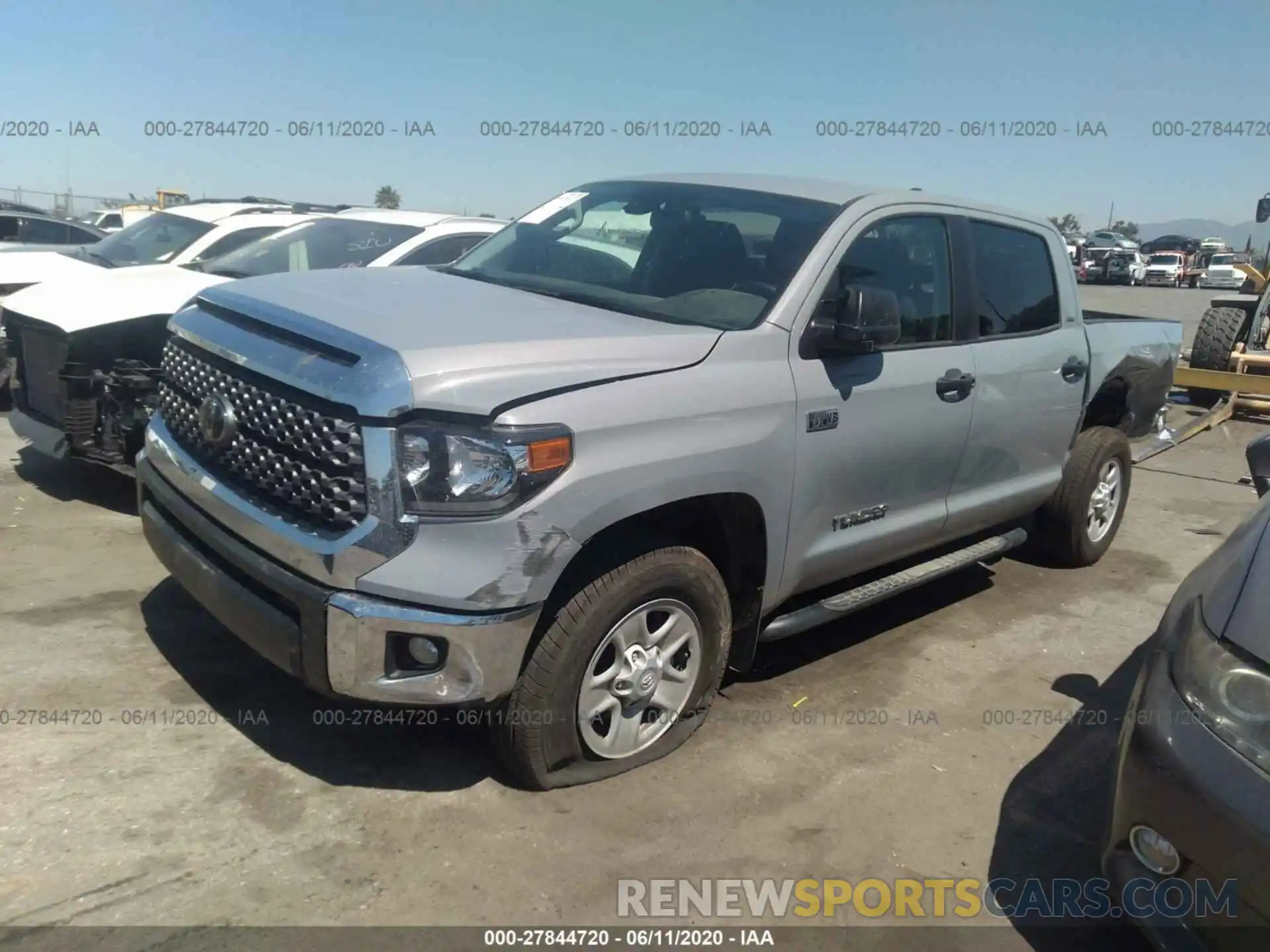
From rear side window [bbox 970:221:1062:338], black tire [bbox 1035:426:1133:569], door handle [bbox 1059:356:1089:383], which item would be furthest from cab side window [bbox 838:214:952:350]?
black tire [bbox 1035:426:1133:569]

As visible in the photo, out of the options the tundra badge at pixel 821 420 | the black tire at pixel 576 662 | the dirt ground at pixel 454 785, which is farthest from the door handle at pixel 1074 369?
the black tire at pixel 576 662

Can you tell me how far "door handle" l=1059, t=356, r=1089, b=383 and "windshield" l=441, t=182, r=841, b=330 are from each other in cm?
184

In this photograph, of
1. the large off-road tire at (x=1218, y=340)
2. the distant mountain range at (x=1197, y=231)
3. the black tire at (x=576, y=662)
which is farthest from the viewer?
the distant mountain range at (x=1197, y=231)

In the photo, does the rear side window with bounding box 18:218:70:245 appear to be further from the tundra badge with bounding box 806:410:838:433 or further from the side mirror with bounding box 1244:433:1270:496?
the side mirror with bounding box 1244:433:1270:496

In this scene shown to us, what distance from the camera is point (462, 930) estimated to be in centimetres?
266

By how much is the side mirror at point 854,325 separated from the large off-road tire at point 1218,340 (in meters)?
9.31

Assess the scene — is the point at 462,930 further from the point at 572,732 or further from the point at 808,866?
the point at 808,866

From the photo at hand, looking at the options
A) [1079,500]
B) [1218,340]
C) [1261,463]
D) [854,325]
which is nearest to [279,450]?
[854,325]

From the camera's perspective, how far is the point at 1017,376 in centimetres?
469

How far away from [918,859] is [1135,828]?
2.60ft

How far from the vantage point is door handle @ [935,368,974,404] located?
4.18 m

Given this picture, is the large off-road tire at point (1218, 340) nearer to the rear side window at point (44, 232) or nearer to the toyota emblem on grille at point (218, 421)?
the toyota emblem on grille at point (218, 421)

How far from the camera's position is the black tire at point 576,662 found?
9.95 feet

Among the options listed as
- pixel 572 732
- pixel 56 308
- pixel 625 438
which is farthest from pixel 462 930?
pixel 56 308
